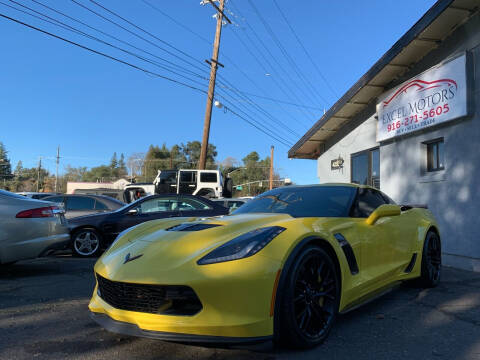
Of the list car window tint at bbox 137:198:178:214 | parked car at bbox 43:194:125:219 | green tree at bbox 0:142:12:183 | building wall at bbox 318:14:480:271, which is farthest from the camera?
green tree at bbox 0:142:12:183

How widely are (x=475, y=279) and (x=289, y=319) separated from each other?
4602 mm

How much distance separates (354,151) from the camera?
11086 millimetres

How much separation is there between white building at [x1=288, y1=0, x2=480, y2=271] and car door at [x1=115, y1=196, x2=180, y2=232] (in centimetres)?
505

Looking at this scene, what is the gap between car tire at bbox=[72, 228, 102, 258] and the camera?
25.6 feet

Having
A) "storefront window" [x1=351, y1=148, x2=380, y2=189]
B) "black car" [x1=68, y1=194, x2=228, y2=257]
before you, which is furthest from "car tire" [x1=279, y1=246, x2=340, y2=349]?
"storefront window" [x1=351, y1=148, x2=380, y2=189]

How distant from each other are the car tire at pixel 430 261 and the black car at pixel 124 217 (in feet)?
14.6

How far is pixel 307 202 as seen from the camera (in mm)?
3971

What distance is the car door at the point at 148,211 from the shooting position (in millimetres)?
8078

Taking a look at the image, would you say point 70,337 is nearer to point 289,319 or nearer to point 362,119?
point 289,319

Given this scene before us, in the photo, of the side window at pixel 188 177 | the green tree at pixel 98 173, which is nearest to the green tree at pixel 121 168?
the green tree at pixel 98 173

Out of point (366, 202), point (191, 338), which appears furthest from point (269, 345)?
point (366, 202)

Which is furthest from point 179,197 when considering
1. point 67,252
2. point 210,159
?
point 210,159

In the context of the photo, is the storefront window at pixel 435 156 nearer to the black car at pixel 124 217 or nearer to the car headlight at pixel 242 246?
the black car at pixel 124 217

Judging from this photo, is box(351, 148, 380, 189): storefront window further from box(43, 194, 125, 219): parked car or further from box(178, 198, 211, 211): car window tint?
box(43, 194, 125, 219): parked car
